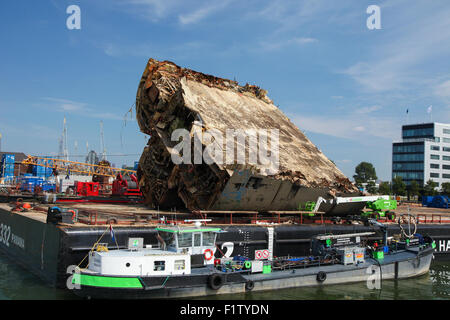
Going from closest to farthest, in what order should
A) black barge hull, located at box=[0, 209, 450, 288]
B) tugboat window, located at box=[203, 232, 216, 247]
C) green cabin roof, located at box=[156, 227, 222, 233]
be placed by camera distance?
1. black barge hull, located at box=[0, 209, 450, 288]
2. green cabin roof, located at box=[156, 227, 222, 233]
3. tugboat window, located at box=[203, 232, 216, 247]

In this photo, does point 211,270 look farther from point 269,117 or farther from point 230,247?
point 269,117

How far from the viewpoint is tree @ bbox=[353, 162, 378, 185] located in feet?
389

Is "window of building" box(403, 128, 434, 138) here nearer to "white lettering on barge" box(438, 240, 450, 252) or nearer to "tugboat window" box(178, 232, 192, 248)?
"white lettering on barge" box(438, 240, 450, 252)

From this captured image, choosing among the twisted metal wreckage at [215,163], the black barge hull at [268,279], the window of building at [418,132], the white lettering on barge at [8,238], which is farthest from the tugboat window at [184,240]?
the window of building at [418,132]

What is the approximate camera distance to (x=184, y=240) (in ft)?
60.3

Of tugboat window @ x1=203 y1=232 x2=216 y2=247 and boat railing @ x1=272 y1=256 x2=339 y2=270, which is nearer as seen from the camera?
tugboat window @ x1=203 y1=232 x2=216 y2=247

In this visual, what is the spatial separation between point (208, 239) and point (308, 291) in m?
5.73

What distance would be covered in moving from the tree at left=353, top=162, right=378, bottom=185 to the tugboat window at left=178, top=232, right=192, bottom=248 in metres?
107

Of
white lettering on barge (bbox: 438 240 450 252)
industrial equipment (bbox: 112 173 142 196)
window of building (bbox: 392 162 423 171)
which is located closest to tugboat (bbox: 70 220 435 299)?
white lettering on barge (bbox: 438 240 450 252)

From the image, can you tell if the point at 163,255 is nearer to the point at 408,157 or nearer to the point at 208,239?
the point at 208,239

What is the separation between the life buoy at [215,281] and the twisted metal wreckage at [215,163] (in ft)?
26.6

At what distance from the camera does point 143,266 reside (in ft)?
54.1
